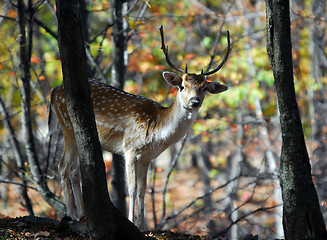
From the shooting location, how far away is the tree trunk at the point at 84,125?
3.60 meters

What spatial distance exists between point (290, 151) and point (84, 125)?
178cm

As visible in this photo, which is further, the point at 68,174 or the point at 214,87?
the point at 68,174

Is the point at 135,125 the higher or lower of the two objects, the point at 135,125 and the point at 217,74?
the lower

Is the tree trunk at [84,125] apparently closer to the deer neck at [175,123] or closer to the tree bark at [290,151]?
the tree bark at [290,151]

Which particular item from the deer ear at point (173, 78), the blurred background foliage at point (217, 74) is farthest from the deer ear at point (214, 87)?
the blurred background foliage at point (217, 74)

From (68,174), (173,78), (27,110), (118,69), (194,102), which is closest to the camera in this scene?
(194,102)

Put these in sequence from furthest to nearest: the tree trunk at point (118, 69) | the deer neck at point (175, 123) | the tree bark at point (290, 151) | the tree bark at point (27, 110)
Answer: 1. the tree trunk at point (118, 69)
2. the tree bark at point (27, 110)
3. the deer neck at point (175, 123)
4. the tree bark at point (290, 151)

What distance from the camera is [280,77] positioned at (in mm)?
3908

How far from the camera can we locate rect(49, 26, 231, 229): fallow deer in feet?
18.0

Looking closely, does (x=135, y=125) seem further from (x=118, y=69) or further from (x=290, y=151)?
(x=290, y=151)

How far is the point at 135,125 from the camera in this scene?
19.0 ft

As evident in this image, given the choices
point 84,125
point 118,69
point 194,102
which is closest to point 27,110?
point 118,69

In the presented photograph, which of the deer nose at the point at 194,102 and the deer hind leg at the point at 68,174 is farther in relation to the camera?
the deer hind leg at the point at 68,174

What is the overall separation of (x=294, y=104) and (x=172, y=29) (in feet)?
40.8
